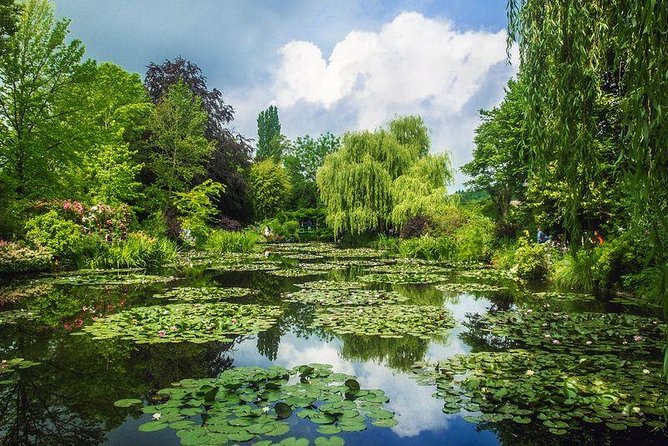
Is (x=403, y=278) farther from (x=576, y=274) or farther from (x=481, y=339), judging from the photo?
(x=481, y=339)

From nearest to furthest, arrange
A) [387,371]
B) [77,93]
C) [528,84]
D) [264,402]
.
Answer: [264,402] < [387,371] < [528,84] < [77,93]

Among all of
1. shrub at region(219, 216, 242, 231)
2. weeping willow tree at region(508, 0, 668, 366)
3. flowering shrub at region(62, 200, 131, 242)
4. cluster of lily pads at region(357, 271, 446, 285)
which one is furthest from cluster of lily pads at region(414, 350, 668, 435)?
shrub at region(219, 216, 242, 231)

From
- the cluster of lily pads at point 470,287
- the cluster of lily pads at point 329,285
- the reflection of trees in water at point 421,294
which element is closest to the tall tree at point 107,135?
the cluster of lily pads at point 329,285

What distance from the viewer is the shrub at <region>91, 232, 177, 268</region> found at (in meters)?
12.8

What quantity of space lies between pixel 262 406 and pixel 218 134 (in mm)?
24065

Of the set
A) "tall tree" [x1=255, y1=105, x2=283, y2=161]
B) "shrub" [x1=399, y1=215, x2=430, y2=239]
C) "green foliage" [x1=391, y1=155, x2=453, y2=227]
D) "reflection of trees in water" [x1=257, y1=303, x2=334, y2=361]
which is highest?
"tall tree" [x1=255, y1=105, x2=283, y2=161]

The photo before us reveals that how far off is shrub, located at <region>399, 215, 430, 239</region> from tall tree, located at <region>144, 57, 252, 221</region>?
34.8 ft

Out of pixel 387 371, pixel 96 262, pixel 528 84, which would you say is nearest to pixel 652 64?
pixel 528 84

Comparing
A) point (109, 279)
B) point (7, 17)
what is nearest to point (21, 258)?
point (109, 279)

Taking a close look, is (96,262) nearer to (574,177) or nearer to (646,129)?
(574,177)

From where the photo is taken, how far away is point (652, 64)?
9.21ft

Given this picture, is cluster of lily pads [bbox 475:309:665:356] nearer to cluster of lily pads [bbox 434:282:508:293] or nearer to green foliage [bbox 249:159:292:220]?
cluster of lily pads [bbox 434:282:508:293]

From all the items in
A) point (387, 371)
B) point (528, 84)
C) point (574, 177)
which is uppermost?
point (528, 84)

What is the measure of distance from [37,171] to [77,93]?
2.79m
